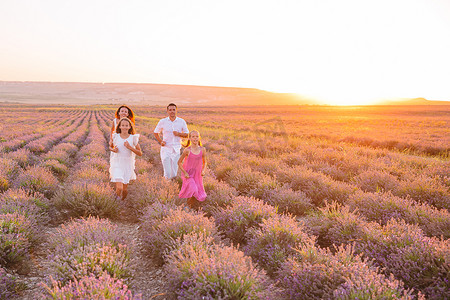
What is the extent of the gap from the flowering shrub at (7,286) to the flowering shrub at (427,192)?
613cm

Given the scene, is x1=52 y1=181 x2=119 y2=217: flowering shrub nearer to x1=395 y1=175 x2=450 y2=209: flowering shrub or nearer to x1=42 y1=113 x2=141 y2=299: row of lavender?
x1=42 y1=113 x2=141 y2=299: row of lavender

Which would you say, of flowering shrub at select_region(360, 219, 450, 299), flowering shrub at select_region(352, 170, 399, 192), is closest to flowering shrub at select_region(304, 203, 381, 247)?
flowering shrub at select_region(360, 219, 450, 299)

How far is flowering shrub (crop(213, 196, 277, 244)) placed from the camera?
3.71 meters

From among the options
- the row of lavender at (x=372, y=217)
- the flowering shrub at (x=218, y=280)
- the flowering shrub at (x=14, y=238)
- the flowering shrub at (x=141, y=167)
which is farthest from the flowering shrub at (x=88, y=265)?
the flowering shrub at (x=141, y=167)

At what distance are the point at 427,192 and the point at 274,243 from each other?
3861 millimetres

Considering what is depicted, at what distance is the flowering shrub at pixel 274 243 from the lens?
9.78 feet

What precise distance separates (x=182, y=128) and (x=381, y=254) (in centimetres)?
443

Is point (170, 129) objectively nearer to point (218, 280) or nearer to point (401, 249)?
point (218, 280)

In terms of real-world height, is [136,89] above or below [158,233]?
above

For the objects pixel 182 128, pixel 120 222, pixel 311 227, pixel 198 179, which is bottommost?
pixel 120 222

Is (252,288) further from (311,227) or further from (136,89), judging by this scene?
(136,89)

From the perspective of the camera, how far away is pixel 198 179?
4750 millimetres

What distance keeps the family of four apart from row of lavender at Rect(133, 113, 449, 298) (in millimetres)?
494

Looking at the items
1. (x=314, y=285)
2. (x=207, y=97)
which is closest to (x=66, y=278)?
(x=314, y=285)
